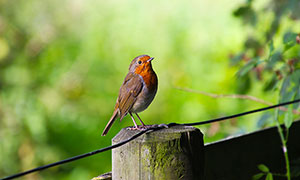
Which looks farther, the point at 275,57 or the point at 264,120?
the point at 264,120

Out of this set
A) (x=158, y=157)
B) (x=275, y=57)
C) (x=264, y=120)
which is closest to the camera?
(x=158, y=157)

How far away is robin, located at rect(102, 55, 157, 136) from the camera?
5.87 feet

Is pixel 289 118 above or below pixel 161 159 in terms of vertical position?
above

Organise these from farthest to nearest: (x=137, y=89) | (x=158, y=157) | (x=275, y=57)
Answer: (x=275, y=57) → (x=137, y=89) → (x=158, y=157)

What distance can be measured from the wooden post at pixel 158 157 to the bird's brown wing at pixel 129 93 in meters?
0.62

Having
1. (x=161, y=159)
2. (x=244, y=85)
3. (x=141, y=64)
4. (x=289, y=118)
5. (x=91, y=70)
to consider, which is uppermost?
(x=91, y=70)

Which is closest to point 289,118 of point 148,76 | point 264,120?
point 264,120

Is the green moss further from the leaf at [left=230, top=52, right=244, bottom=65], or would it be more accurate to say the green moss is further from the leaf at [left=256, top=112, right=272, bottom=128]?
the leaf at [left=230, top=52, right=244, bottom=65]

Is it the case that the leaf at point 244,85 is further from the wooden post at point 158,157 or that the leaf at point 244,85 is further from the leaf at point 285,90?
the wooden post at point 158,157

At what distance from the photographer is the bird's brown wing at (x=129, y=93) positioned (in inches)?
70.3

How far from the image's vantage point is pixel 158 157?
1.12 metres

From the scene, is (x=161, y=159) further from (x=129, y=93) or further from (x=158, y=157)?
(x=129, y=93)

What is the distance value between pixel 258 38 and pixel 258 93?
50.7 inches

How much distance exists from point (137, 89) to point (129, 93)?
43 millimetres
